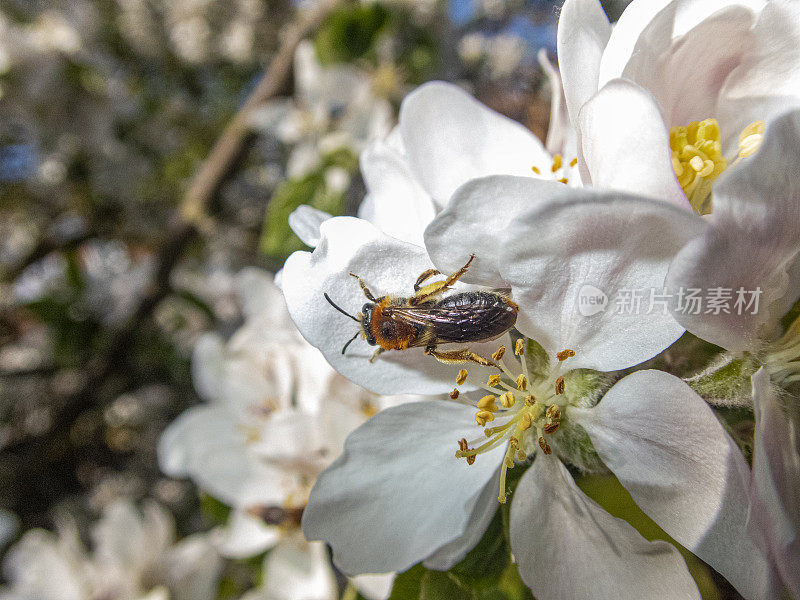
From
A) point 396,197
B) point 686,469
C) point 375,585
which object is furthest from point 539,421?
point 375,585

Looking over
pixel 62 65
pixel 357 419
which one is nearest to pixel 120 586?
pixel 357 419

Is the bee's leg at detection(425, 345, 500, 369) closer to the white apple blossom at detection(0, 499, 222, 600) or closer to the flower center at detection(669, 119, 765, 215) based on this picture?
the flower center at detection(669, 119, 765, 215)

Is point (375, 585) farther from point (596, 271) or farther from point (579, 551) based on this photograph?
point (596, 271)

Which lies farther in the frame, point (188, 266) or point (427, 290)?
point (188, 266)

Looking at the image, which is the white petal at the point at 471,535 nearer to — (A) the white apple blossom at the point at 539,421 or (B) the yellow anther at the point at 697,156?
(A) the white apple blossom at the point at 539,421

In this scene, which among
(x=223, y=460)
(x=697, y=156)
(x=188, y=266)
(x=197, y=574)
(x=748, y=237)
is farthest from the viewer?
(x=188, y=266)

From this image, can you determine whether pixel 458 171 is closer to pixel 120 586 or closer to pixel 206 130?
pixel 120 586

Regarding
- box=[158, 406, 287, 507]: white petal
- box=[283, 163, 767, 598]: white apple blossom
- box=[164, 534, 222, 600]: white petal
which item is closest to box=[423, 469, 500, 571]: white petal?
box=[283, 163, 767, 598]: white apple blossom
